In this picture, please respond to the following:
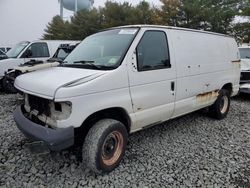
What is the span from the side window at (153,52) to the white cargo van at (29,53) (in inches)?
259

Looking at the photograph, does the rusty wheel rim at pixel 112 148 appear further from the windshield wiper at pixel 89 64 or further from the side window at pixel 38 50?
the side window at pixel 38 50

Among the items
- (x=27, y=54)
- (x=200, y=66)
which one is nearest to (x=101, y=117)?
(x=200, y=66)

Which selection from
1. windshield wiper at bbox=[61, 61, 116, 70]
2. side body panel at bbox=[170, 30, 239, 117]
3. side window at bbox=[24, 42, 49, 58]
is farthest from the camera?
side window at bbox=[24, 42, 49, 58]

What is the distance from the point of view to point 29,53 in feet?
31.0

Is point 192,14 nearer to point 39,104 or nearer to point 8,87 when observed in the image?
point 8,87

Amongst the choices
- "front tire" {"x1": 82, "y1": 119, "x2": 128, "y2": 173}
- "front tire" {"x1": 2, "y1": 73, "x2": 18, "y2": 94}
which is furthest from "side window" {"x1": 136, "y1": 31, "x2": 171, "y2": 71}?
"front tire" {"x1": 2, "y1": 73, "x2": 18, "y2": 94}

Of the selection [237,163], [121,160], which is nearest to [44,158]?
[121,160]

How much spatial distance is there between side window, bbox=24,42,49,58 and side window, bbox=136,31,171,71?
673 centimetres

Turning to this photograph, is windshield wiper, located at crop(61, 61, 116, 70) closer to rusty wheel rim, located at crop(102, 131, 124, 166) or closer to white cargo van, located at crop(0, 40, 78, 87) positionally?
rusty wheel rim, located at crop(102, 131, 124, 166)

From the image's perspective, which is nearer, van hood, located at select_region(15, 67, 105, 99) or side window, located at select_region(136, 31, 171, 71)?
van hood, located at select_region(15, 67, 105, 99)

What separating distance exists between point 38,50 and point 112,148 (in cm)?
743

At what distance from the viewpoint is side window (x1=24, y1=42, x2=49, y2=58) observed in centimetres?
952

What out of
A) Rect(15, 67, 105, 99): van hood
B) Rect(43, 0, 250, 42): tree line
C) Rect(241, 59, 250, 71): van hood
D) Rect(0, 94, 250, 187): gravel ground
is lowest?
Rect(0, 94, 250, 187): gravel ground

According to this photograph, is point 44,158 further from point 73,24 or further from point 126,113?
point 73,24
